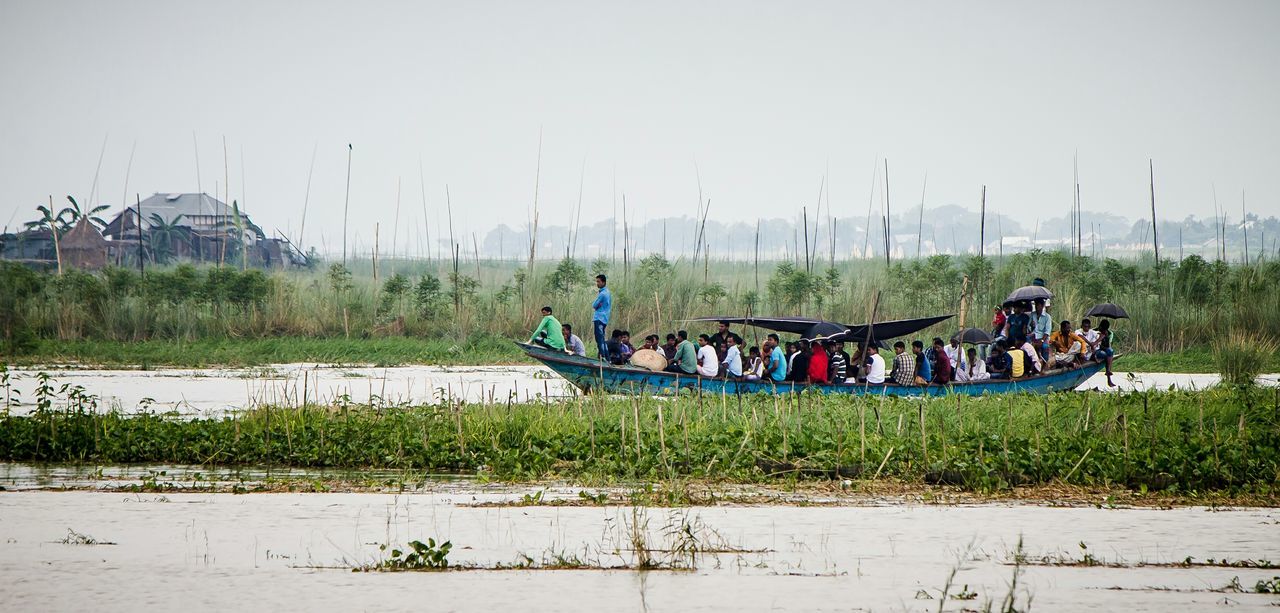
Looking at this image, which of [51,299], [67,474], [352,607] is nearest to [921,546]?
[352,607]

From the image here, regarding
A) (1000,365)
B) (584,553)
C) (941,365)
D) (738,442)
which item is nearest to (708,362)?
(941,365)

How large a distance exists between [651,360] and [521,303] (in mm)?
10353

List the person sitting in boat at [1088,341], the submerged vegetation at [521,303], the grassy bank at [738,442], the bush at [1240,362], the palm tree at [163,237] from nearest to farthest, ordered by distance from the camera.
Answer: the grassy bank at [738,442] → the person sitting in boat at [1088,341] → the bush at [1240,362] → the submerged vegetation at [521,303] → the palm tree at [163,237]

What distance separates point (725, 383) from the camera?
41.6ft

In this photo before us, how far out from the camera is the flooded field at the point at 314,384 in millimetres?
13344

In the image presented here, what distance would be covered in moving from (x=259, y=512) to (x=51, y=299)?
58.4 ft

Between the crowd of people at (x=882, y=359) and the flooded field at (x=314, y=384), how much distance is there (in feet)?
2.67

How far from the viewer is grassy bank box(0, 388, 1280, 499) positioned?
7949 mm

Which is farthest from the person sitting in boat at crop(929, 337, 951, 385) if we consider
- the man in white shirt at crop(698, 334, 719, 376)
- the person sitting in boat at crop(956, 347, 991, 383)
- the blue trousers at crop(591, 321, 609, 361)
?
the blue trousers at crop(591, 321, 609, 361)

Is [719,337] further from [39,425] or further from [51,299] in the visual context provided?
[51,299]

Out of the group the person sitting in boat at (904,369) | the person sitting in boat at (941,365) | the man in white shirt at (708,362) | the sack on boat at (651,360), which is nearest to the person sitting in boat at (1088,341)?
the person sitting in boat at (941,365)

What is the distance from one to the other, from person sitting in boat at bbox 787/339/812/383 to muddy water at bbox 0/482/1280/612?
18.2 feet

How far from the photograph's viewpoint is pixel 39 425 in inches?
377

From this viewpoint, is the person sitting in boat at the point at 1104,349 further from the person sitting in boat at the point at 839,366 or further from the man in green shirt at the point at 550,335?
the man in green shirt at the point at 550,335
